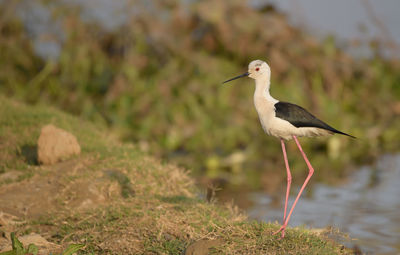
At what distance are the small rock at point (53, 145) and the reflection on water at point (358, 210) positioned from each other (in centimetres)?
228

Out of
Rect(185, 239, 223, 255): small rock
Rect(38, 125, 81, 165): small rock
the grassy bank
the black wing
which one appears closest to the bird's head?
the black wing

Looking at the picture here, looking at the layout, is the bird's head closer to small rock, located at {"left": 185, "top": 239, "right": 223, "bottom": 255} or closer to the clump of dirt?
small rock, located at {"left": 185, "top": 239, "right": 223, "bottom": 255}

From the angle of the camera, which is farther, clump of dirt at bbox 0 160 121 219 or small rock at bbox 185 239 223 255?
clump of dirt at bbox 0 160 121 219

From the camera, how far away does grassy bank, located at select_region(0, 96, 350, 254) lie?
424 cm

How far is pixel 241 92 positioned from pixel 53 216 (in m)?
7.09

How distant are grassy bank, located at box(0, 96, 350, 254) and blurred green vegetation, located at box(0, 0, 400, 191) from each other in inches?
119

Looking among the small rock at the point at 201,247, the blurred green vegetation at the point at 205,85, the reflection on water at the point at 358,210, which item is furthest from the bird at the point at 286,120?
the blurred green vegetation at the point at 205,85

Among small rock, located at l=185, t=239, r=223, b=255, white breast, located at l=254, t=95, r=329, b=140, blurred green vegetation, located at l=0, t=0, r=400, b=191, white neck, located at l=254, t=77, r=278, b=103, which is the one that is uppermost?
blurred green vegetation, located at l=0, t=0, r=400, b=191

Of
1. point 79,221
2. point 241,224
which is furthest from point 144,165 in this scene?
point 241,224

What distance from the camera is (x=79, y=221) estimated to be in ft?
17.1

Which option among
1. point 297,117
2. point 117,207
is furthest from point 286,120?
point 117,207

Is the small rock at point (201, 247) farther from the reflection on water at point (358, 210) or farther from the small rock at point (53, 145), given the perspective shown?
the small rock at point (53, 145)

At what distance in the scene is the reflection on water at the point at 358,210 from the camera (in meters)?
6.26

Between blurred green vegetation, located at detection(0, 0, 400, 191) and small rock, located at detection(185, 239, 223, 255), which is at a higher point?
blurred green vegetation, located at detection(0, 0, 400, 191)
